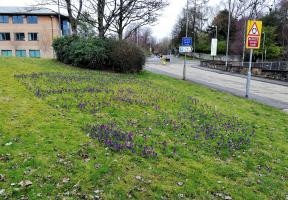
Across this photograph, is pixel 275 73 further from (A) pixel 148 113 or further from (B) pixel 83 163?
(B) pixel 83 163

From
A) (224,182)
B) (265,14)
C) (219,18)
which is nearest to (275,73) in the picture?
(224,182)

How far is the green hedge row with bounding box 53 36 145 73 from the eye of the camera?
19.2 metres

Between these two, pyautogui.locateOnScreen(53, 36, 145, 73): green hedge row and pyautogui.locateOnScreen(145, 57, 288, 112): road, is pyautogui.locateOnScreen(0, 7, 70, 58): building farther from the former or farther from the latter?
pyautogui.locateOnScreen(53, 36, 145, 73): green hedge row

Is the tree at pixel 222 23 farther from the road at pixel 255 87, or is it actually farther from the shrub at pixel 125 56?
the shrub at pixel 125 56

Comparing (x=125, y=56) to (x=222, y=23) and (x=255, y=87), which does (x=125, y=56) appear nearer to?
(x=255, y=87)

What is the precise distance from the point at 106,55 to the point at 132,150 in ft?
49.7

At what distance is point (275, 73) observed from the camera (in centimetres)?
2642

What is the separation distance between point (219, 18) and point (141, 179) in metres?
76.5

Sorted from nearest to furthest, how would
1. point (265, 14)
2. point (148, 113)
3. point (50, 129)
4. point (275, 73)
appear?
point (50, 129)
point (148, 113)
point (275, 73)
point (265, 14)

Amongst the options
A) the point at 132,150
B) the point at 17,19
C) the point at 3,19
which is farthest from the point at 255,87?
the point at 3,19

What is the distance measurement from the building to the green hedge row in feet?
106

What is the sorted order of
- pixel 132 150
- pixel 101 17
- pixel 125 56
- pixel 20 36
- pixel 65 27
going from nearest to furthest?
pixel 132 150 → pixel 125 56 → pixel 101 17 → pixel 20 36 → pixel 65 27

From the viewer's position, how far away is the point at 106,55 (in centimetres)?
1969

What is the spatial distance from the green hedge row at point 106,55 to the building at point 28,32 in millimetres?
32162
